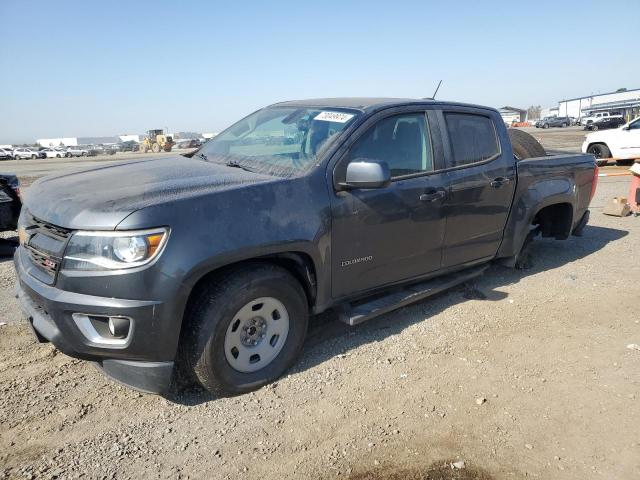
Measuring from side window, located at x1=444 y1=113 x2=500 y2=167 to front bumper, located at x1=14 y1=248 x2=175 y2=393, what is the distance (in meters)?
2.75

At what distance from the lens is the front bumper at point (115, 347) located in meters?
2.51

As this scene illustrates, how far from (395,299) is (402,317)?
50cm

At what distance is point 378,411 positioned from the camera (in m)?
2.92

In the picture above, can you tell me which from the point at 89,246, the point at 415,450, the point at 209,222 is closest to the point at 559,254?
the point at 415,450

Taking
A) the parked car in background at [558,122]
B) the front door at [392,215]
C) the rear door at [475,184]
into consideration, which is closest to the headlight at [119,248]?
the front door at [392,215]

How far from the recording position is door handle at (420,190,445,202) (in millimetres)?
3706

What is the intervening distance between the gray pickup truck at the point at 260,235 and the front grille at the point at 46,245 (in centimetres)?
1

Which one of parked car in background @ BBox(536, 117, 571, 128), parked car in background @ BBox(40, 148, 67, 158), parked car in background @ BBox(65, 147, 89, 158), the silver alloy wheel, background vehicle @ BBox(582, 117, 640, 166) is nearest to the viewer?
the silver alloy wheel

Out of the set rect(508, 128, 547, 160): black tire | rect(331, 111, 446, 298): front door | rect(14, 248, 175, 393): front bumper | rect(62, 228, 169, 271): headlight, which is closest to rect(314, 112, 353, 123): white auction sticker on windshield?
rect(331, 111, 446, 298): front door

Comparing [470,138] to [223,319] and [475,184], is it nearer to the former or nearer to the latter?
[475,184]

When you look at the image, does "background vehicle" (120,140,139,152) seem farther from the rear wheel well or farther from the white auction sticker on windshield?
the white auction sticker on windshield

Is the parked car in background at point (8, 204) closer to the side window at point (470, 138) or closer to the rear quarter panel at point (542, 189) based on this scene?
the side window at point (470, 138)

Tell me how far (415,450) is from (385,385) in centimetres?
64

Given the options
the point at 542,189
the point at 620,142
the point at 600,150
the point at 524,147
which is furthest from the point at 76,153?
the point at 542,189
